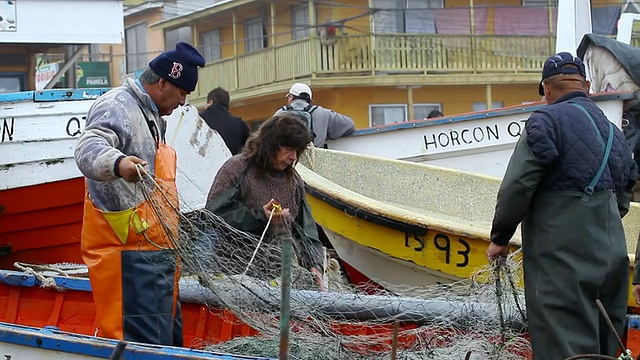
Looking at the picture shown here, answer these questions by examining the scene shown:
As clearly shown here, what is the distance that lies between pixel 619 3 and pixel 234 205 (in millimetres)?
25606

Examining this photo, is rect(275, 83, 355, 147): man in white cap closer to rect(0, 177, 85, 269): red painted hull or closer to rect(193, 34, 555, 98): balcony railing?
rect(0, 177, 85, 269): red painted hull

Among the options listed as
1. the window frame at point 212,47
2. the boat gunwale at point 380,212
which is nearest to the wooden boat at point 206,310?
the boat gunwale at point 380,212

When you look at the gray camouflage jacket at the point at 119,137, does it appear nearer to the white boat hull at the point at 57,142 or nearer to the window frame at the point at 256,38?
the white boat hull at the point at 57,142

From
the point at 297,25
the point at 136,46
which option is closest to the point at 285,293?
the point at 297,25

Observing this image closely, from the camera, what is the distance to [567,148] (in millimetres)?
4211

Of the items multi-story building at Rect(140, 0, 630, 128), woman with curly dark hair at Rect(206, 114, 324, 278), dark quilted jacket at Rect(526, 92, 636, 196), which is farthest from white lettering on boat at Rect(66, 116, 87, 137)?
multi-story building at Rect(140, 0, 630, 128)

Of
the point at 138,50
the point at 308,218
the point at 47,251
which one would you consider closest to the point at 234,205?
the point at 308,218

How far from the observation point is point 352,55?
88.4 feet

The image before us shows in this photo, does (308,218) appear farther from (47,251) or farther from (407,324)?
(47,251)

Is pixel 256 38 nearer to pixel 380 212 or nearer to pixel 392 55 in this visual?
pixel 392 55

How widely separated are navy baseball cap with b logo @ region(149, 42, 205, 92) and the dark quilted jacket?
1.58 metres

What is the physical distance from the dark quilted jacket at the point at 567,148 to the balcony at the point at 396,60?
22.1 m

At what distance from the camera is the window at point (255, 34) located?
3052cm

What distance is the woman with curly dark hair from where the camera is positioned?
5656 millimetres
